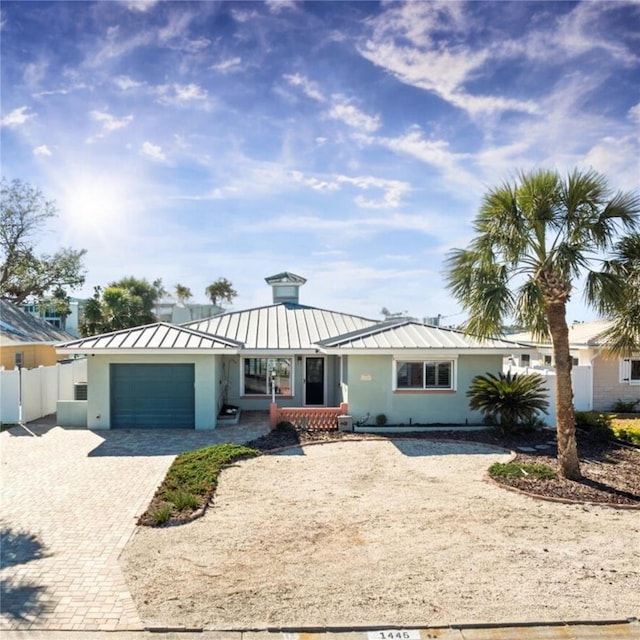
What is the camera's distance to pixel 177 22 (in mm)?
8219

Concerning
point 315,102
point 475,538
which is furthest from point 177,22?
point 475,538

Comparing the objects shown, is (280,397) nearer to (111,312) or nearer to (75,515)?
(75,515)

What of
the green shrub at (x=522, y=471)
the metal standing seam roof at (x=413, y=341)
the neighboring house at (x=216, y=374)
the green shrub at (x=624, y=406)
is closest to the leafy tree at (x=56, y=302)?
the neighboring house at (x=216, y=374)

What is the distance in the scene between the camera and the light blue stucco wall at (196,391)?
15227 millimetres

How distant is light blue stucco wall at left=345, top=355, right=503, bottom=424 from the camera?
50.1ft

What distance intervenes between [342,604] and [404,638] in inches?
31.9

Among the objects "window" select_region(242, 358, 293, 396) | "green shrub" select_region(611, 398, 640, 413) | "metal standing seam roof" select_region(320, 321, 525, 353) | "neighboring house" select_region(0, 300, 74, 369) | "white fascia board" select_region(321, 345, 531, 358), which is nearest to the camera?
"white fascia board" select_region(321, 345, 531, 358)

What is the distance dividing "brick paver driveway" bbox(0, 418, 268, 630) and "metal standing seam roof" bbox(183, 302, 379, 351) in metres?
4.49

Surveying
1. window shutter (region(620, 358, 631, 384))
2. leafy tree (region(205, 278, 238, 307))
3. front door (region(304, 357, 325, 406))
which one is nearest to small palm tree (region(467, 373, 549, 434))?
front door (region(304, 357, 325, 406))

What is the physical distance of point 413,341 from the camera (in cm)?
1530

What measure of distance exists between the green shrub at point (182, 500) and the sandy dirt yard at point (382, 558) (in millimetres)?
348

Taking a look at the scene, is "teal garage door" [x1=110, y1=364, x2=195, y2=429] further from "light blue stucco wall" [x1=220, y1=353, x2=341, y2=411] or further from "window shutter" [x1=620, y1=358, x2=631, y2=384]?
"window shutter" [x1=620, y1=358, x2=631, y2=384]

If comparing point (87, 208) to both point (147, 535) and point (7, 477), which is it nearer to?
point (7, 477)

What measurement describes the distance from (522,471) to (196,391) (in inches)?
403
